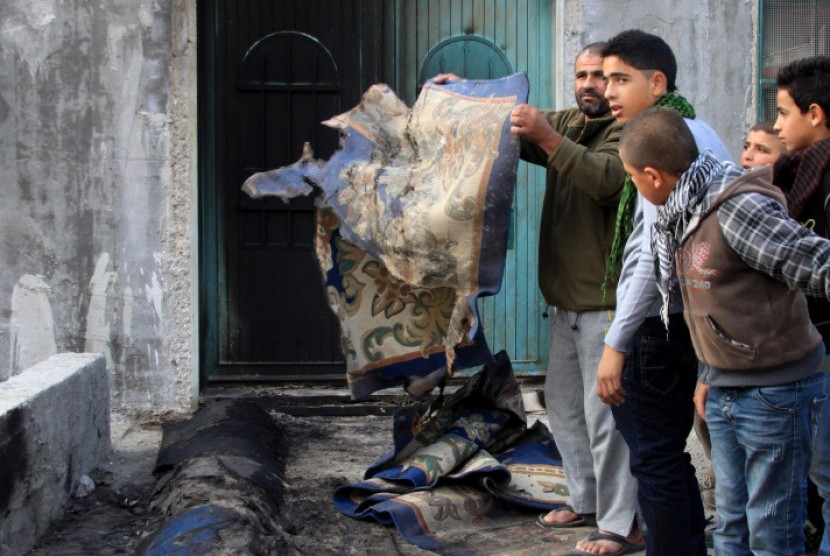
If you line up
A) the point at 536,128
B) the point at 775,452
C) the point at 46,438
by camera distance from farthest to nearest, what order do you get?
1. the point at 46,438
2. the point at 536,128
3. the point at 775,452

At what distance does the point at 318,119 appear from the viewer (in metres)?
6.25

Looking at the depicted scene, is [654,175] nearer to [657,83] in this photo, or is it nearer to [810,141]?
[657,83]

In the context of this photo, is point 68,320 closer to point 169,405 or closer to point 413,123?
point 169,405

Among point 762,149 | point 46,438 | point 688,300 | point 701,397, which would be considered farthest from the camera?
point 46,438

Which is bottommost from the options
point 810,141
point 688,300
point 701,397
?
point 701,397

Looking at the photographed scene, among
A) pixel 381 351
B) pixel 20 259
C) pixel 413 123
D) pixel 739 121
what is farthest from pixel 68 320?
pixel 739 121

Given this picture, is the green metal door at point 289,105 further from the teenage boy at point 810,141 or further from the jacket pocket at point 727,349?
the jacket pocket at point 727,349

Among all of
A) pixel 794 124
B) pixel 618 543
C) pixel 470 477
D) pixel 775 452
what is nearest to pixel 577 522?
pixel 618 543

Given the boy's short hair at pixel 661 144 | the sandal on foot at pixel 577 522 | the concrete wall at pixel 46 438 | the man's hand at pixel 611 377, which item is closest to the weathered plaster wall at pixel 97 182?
the concrete wall at pixel 46 438

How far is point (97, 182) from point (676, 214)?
3.83m

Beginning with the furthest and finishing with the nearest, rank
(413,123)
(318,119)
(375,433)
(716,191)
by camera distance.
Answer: (318,119) → (375,433) → (413,123) → (716,191)

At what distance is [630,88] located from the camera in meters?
3.56

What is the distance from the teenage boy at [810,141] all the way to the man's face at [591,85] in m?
0.68

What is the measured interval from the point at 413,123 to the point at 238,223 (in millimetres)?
→ 2119
